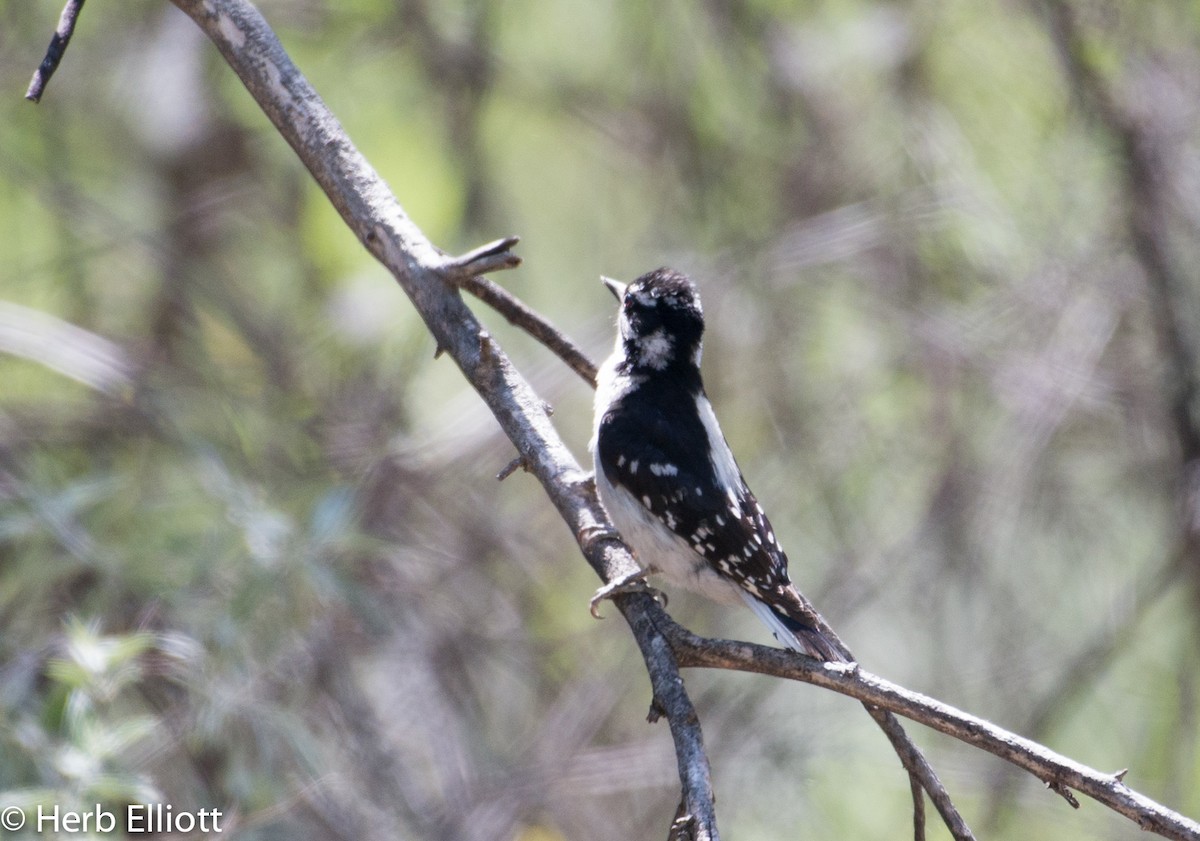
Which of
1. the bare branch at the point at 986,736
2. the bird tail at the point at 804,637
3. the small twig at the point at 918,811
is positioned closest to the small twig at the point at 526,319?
the bird tail at the point at 804,637

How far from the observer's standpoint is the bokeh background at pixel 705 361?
4.92 m

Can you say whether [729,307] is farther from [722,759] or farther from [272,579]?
[272,579]

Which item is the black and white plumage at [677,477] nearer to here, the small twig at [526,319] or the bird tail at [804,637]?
the bird tail at [804,637]

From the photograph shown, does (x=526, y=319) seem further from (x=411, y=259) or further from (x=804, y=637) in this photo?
(x=804, y=637)

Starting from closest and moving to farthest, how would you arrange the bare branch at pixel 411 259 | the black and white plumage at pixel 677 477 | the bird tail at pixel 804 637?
the bare branch at pixel 411 259 < the bird tail at pixel 804 637 < the black and white plumage at pixel 677 477

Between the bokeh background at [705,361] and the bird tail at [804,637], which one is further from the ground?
the bokeh background at [705,361]

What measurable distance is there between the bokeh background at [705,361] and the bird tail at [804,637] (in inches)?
64.8

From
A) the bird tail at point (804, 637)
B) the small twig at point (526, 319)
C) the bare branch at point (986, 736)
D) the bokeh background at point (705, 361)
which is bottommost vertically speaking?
the bare branch at point (986, 736)

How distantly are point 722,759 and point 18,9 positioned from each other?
15.5 feet

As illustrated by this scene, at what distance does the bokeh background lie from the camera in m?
4.92

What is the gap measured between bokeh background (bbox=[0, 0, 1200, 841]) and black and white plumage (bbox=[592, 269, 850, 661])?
124cm

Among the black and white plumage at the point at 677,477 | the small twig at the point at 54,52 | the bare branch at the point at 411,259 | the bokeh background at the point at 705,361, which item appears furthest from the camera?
the bokeh background at the point at 705,361

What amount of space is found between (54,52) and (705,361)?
401cm

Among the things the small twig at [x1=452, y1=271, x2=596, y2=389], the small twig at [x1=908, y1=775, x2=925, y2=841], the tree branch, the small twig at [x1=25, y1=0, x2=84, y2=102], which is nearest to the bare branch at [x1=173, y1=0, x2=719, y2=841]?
the tree branch
